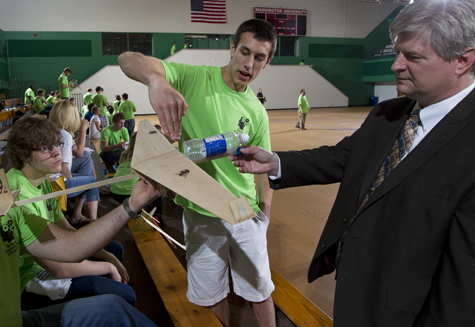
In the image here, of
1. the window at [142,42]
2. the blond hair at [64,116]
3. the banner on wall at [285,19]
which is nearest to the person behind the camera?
the blond hair at [64,116]

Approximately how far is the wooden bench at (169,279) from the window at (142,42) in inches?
787

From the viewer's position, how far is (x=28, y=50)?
63.1 feet

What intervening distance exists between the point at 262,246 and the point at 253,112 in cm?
80

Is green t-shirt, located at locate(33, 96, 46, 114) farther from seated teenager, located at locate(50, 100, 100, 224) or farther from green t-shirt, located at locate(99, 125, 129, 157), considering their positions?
seated teenager, located at locate(50, 100, 100, 224)

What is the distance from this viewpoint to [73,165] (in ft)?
14.9

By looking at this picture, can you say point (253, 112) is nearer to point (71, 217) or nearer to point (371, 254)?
point (371, 254)

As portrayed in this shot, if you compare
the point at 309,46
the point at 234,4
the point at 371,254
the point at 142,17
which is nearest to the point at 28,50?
the point at 142,17

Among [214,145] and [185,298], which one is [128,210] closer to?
[214,145]

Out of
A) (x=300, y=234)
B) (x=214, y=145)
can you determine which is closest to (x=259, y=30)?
(x=214, y=145)

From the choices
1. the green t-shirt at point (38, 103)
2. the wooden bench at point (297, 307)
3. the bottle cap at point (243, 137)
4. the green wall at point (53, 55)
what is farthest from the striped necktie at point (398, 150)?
the green wall at point (53, 55)

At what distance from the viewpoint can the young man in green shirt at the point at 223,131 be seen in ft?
5.88

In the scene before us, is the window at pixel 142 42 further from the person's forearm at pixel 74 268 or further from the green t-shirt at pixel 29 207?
the person's forearm at pixel 74 268

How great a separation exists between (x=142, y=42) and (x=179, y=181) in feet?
73.2

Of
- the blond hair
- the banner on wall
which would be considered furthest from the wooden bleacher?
the banner on wall
